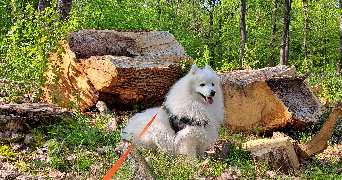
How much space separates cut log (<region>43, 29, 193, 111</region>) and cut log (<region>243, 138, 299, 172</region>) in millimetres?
2420

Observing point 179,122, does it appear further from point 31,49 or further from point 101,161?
point 31,49

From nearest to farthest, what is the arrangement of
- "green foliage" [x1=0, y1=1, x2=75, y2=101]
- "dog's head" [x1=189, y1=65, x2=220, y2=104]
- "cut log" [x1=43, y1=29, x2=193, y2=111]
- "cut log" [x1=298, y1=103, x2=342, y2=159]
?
"dog's head" [x1=189, y1=65, x2=220, y2=104], "cut log" [x1=298, y1=103, x2=342, y2=159], "cut log" [x1=43, y1=29, x2=193, y2=111], "green foliage" [x1=0, y1=1, x2=75, y2=101]

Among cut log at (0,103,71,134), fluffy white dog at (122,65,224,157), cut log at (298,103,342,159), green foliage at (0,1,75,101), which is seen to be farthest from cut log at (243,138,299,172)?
green foliage at (0,1,75,101)

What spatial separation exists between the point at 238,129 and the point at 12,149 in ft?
13.5

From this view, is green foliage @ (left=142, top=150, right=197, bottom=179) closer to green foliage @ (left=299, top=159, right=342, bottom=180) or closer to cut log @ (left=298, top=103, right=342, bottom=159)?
green foliage @ (left=299, top=159, right=342, bottom=180)

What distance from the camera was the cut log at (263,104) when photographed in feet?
18.0

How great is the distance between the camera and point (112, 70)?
499 cm

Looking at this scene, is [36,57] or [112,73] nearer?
[112,73]

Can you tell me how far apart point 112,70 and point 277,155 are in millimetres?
3078

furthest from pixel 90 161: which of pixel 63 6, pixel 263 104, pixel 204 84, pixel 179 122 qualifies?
pixel 63 6

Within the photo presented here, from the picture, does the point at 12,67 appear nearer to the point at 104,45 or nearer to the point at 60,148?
the point at 104,45

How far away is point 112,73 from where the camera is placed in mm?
5000

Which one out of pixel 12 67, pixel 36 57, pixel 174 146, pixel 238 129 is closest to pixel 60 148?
pixel 174 146

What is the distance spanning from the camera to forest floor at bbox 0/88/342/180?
3.02 m
